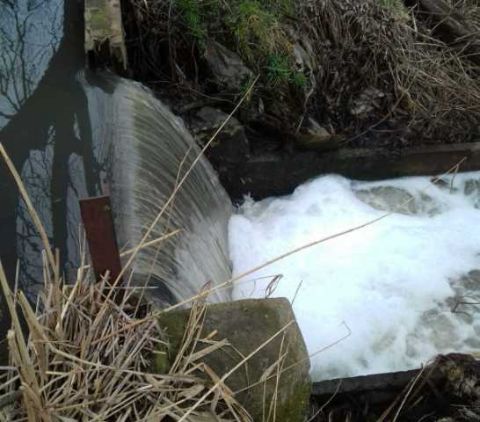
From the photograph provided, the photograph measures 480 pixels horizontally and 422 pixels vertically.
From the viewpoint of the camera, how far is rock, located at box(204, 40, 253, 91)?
13.2 ft

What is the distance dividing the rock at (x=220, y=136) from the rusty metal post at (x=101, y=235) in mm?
2267

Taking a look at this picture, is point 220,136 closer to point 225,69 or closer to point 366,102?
point 225,69

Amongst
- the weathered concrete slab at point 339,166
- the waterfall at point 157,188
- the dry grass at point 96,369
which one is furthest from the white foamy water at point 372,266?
the dry grass at point 96,369

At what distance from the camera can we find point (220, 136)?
4012 millimetres

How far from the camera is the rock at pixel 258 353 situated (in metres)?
1.76

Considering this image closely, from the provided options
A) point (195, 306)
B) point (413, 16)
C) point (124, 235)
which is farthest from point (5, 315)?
point (413, 16)

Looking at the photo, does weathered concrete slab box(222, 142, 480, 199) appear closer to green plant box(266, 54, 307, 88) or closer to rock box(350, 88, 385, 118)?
rock box(350, 88, 385, 118)

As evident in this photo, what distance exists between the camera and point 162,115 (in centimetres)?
364

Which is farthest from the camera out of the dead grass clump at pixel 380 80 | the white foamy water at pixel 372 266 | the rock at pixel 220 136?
the dead grass clump at pixel 380 80

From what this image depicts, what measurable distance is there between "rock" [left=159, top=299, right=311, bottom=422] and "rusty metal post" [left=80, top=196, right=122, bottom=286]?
0.24 metres

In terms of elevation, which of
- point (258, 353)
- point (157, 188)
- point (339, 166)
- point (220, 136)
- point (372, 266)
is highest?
point (220, 136)

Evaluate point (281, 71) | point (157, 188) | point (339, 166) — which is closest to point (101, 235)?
point (157, 188)

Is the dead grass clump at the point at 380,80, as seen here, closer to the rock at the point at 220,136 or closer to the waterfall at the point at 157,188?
the rock at the point at 220,136

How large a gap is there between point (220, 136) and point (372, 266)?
143 centimetres
